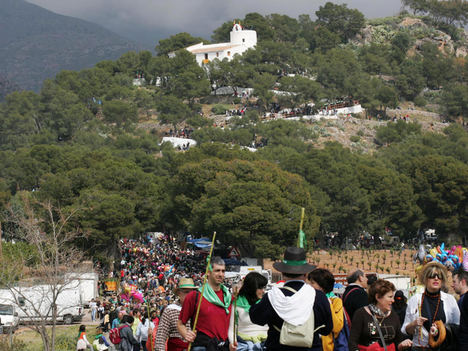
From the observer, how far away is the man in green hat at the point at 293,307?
6586 mm

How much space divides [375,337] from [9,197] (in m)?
54.9

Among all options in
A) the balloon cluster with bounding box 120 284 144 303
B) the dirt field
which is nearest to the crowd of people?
the balloon cluster with bounding box 120 284 144 303

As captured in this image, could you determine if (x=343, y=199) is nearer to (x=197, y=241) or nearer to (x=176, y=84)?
(x=197, y=241)

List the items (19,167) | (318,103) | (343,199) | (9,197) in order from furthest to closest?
(318,103)
(19,167)
(9,197)
(343,199)

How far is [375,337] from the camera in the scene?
24.4 ft

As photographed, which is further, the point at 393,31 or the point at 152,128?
the point at 393,31

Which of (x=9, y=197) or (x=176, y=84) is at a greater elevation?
(x=176, y=84)

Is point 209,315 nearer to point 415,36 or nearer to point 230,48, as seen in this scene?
point 230,48

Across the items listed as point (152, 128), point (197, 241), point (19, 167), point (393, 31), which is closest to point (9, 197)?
point (19, 167)

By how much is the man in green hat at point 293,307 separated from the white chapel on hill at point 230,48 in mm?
100147

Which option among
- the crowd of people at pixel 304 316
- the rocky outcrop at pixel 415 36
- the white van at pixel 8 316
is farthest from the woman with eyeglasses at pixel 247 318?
the rocky outcrop at pixel 415 36

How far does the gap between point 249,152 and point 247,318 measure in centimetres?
5199

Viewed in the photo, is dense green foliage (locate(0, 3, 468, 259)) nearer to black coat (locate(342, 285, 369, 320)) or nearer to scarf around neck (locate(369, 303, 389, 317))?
black coat (locate(342, 285, 369, 320))

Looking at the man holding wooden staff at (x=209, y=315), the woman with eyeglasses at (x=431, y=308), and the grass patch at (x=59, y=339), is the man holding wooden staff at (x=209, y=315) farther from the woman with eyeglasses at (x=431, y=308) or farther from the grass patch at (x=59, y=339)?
the grass patch at (x=59, y=339)
